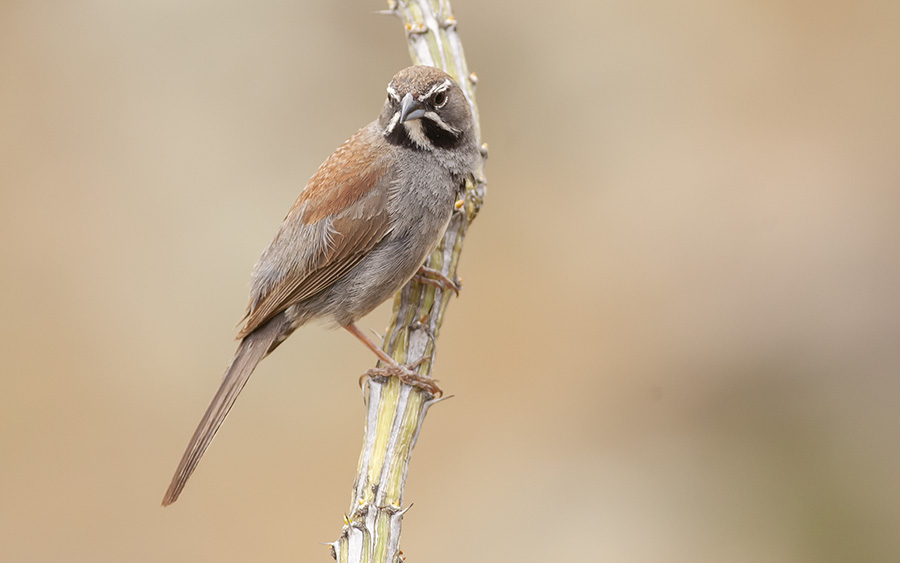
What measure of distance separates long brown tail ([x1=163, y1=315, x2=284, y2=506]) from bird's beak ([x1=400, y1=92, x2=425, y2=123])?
1203 mm

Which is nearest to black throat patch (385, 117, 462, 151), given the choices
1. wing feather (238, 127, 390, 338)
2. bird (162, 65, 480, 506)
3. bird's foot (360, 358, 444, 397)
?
bird (162, 65, 480, 506)

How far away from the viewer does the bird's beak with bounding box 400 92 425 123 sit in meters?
4.25

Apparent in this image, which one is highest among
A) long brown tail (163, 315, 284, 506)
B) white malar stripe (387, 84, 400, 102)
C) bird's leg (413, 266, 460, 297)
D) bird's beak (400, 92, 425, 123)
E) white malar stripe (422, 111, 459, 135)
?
white malar stripe (387, 84, 400, 102)

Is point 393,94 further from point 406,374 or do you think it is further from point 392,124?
point 406,374

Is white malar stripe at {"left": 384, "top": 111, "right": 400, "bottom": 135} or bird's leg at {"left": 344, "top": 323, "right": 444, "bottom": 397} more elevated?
white malar stripe at {"left": 384, "top": 111, "right": 400, "bottom": 135}

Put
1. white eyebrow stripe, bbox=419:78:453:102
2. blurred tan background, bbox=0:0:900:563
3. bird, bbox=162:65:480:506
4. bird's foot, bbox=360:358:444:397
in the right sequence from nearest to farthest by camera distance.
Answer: bird's foot, bbox=360:358:444:397 < white eyebrow stripe, bbox=419:78:453:102 < bird, bbox=162:65:480:506 < blurred tan background, bbox=0:0:900:563

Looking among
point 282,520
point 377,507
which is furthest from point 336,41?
point 377,507

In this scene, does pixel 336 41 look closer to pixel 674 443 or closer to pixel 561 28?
pixel 561 28

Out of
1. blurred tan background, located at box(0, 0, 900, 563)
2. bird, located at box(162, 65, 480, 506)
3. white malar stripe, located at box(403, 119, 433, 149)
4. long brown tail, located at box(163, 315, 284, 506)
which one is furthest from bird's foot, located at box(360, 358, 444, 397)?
blurred tan background, located at box(0, 0, 900, 563)

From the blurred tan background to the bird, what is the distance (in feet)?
9.41

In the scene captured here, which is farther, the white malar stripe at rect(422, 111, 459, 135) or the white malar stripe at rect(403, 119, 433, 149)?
the white malar stripe at rect(403, 119, 433, 149)

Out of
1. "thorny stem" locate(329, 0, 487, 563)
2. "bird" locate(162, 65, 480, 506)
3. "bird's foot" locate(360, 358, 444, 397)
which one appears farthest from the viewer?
"bird" locate(162, 65, 480, 506)

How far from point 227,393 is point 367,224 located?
107 centimetres

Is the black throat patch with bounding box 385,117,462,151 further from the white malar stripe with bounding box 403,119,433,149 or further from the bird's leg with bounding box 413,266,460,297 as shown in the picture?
the bird's leg with bounding box 413,266,460,297
